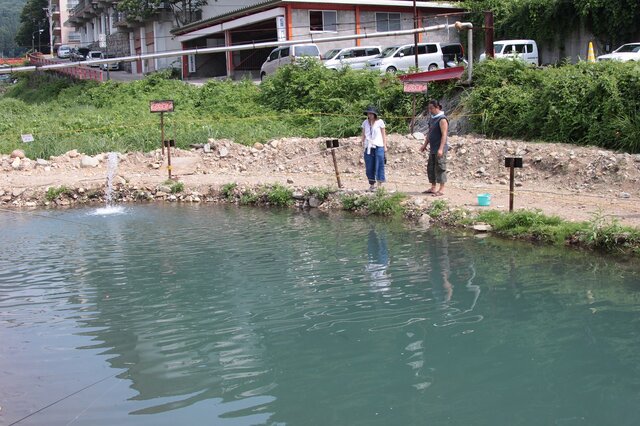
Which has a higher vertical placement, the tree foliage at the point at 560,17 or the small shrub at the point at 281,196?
the tree foliage at the point at 560,17

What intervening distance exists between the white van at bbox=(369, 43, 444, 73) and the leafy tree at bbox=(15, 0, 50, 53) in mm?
84333

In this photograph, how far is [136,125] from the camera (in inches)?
908

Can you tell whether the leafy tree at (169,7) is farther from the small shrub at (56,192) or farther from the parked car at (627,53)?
the small shrub at (56,192)

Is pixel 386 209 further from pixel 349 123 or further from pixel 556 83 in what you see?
pixel 349 123

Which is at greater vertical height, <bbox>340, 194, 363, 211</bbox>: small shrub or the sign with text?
the sign with text

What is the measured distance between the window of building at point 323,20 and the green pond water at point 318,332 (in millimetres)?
26877

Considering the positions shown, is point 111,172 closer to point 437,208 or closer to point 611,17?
point 437,208

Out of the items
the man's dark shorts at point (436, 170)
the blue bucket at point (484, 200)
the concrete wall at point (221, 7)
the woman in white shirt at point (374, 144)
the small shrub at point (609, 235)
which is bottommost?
the small shrub at point (609, 235)

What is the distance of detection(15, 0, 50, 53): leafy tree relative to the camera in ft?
346

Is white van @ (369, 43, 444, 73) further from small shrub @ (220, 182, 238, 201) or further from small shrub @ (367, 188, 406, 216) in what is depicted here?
small shrub @ (367, 188, 406, 216)

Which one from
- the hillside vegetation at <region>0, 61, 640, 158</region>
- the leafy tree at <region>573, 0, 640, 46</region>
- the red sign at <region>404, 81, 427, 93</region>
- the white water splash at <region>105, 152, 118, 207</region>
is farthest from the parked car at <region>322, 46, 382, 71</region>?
the white water splash at <region>105, 152, 118, 207</region>

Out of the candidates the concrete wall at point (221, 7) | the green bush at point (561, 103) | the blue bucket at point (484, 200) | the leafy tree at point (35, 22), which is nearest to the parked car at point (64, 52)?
the concrete wall at point (221, 7)

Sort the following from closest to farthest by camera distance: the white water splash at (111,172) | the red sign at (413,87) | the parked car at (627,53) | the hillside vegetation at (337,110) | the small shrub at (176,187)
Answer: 1. the hillside vegetation at (337,110)
2. the small shrub at (176,187)
3. the white water splash at (111,172)
4. the red sign at (413,87)
5. the parked car at (627,53)

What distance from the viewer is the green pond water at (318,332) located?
6141mm
